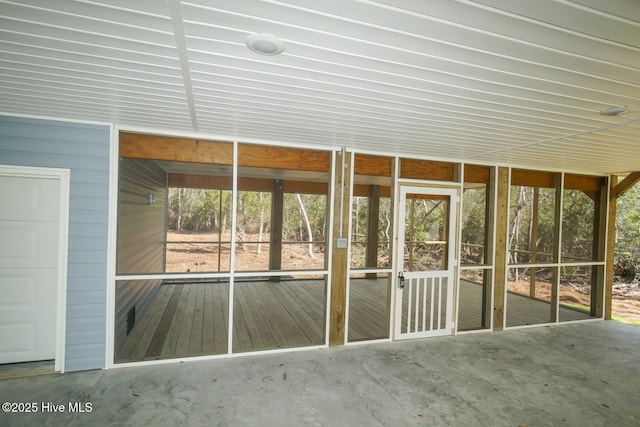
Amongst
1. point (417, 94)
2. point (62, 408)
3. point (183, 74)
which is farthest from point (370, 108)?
point (62, 408)

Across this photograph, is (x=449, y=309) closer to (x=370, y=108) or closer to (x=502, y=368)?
(x=502, y=368)

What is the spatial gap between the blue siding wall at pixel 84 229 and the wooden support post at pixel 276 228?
4.90 metres

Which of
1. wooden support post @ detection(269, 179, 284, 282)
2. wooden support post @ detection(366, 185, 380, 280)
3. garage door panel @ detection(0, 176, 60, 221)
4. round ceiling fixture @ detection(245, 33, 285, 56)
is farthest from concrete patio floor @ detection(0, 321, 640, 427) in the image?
wooden support post @ detection(366, 185, 380, 280)

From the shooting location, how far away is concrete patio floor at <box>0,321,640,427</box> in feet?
8.20

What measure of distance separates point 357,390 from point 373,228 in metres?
6.21

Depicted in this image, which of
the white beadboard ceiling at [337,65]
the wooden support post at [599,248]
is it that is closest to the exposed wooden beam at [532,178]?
the wooden support post at [599,248]

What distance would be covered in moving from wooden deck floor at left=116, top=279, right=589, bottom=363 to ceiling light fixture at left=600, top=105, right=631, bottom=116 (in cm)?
301

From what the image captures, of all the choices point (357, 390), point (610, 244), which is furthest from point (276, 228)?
point (610, 244)

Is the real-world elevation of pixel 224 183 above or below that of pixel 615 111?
below

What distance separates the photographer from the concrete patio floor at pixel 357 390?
250cm

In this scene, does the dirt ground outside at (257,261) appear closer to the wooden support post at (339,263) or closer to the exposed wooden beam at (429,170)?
the wooden support post at (339,263)

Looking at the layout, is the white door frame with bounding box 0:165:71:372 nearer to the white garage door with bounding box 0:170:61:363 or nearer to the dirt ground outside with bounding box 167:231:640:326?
the white garage door with bounding box 0:170:61:363

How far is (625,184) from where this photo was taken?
5195 mm

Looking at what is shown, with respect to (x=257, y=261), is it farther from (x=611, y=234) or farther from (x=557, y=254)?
(x=611, y=234)
